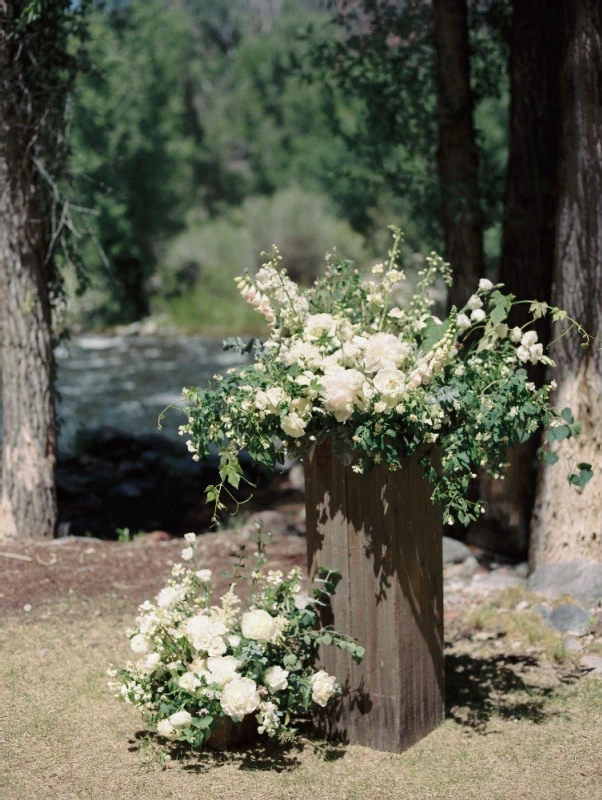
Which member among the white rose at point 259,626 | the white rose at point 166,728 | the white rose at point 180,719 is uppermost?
the white rose at point 259,626

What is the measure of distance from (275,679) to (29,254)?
3794 mm

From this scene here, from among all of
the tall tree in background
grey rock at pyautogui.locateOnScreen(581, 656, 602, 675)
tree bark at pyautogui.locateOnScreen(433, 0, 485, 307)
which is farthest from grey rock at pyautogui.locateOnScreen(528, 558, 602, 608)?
the tall tree in background

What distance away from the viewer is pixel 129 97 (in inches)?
957

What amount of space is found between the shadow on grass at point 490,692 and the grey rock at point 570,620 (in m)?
0.33

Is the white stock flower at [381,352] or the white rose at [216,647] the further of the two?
the white rose at [216,647]

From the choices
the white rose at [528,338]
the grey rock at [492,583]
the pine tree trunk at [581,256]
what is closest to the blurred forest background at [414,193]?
the pine tree trunk at [581,256]

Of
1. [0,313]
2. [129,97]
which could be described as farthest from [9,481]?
[129,97]

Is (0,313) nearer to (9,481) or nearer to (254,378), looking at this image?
(9,481)

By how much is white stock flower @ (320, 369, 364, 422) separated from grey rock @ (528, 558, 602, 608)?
2580 millimetres

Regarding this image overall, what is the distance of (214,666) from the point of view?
12.9ft

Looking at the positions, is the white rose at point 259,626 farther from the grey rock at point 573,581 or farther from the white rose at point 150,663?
the grey rock at point 573,581

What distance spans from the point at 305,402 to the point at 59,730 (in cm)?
172

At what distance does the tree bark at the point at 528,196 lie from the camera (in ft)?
21.4

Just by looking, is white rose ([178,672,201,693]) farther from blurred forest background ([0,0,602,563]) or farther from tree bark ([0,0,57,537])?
tree bark ([0,0,57,537])
